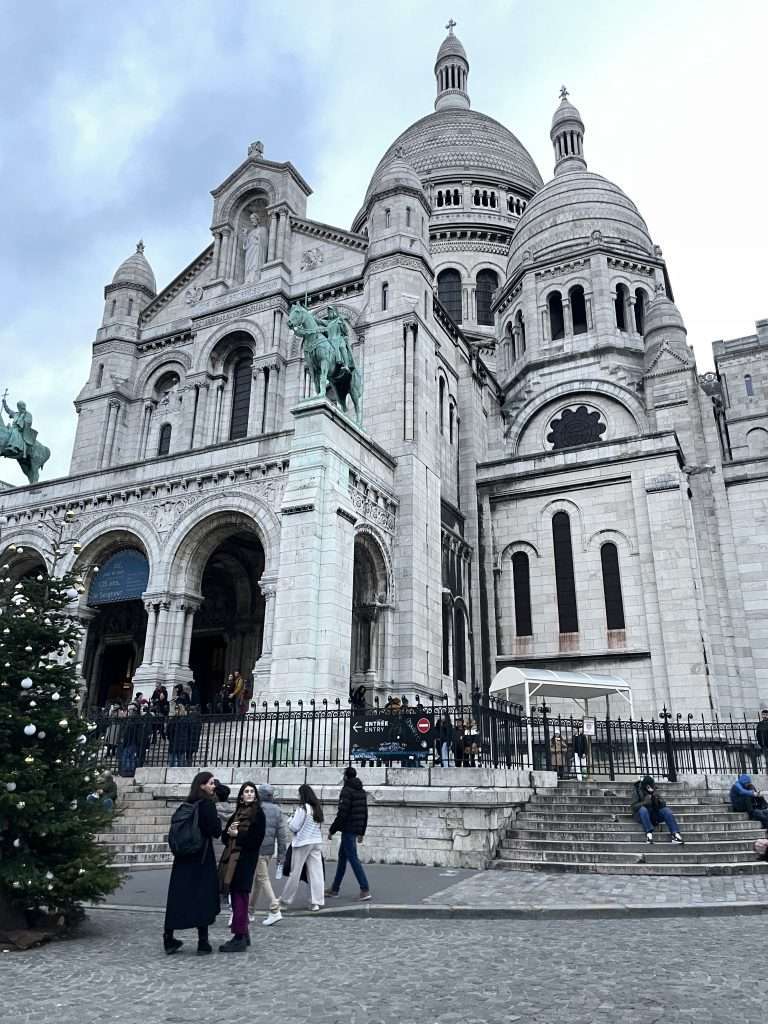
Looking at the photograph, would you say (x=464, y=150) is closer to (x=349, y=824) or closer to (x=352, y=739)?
(x=352, y=739)

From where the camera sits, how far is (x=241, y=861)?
26.4 ft

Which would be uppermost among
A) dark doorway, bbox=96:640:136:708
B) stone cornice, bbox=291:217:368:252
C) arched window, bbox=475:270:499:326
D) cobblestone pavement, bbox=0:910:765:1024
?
arched window, bbox=475:270:499:326

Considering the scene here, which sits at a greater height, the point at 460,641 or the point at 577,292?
the point at 577,292

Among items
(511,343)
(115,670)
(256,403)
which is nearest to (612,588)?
(256,403)

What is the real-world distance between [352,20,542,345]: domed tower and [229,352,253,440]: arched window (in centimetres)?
1652

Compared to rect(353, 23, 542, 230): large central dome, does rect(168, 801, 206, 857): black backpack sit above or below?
below

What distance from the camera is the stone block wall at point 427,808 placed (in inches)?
500

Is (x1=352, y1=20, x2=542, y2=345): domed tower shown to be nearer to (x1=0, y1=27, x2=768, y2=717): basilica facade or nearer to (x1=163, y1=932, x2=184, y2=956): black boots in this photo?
(x1=0, y1=27, x2=768, y2=717): basilica facade

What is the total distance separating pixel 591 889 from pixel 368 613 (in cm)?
1289

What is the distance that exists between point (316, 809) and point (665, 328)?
28.4 metres

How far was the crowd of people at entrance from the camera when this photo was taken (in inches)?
289

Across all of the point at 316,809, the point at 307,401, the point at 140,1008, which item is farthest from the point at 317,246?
the point at 140,1008

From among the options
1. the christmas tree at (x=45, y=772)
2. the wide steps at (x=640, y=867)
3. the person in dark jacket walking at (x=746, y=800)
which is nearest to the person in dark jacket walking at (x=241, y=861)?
the christmas tree at (x=45, y=772)

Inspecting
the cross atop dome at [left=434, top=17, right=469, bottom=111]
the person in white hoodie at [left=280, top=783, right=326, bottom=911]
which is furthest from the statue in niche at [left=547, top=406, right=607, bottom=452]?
the cross atop dome at [left=434, top=17, right=469, bottom=111]
